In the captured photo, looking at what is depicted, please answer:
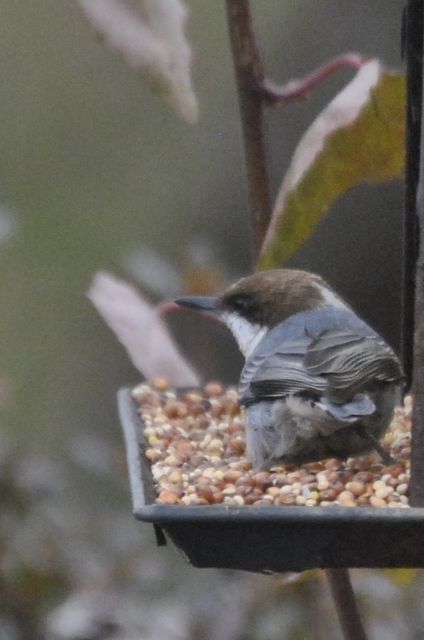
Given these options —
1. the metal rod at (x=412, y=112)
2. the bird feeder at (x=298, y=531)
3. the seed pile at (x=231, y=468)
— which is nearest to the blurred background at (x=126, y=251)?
the seed pile at (x=231, y=468)

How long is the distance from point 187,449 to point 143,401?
0.40 meters

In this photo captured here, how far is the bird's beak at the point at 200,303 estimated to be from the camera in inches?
91.7

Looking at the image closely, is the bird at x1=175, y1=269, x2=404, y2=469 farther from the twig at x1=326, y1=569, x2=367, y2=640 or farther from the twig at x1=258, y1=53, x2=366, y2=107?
the twig at x1=258, y1=53, x2=366, y2=107

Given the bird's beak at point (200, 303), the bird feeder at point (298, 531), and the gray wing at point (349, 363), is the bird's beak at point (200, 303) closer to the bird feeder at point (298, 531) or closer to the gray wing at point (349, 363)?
the gray wing at point (349, 363)

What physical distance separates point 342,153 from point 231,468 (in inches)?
21.3

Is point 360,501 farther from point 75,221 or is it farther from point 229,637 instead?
point 75,221

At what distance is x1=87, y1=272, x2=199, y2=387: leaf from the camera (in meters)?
1.92

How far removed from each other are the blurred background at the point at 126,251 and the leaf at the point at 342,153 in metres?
1.34


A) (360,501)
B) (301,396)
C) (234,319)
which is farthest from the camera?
(234,319)

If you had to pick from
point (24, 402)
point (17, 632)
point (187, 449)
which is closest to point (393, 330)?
point (24, 402)

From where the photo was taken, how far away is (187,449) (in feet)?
6.57

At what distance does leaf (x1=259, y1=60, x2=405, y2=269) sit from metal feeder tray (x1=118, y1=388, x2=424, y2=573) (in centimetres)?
44

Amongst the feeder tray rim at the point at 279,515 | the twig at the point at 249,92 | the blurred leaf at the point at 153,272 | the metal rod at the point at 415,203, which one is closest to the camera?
the feeder tray rim at the point at 279,515

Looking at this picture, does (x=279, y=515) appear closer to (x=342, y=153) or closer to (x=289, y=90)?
(x=342, y=153)
